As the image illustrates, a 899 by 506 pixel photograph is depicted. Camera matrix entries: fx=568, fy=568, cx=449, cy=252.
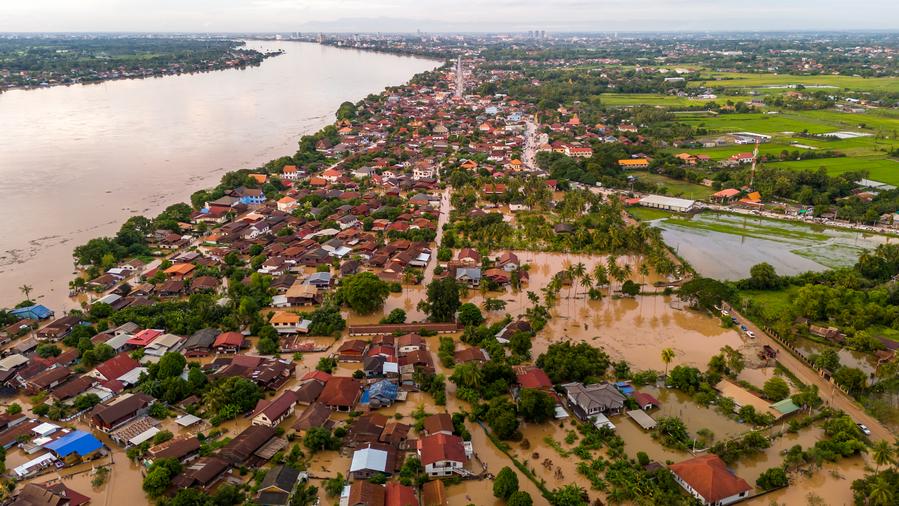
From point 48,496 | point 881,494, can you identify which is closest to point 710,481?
point 881,494

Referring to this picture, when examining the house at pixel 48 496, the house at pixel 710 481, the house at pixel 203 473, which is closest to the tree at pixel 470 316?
the house at pixel 710 481

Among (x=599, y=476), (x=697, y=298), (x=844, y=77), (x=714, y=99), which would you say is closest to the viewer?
(x=599, y=476)

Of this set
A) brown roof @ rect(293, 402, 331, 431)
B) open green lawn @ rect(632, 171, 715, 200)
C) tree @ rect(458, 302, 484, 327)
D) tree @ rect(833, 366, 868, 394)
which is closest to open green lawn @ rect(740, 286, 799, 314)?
tree @ rect(833, 366, 868, 394)

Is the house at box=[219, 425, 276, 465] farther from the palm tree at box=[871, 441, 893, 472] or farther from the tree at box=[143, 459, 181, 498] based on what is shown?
the palm tree at box=[871, 441, 893, 472]

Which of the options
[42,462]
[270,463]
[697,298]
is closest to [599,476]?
[270,463]

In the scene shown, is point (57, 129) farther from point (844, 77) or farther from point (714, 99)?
point (844, 77)

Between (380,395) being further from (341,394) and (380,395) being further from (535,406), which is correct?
(535,406)

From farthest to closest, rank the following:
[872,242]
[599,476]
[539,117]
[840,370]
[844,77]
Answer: [844,77], [539,117], [872,242], [840,370], [599,476]
